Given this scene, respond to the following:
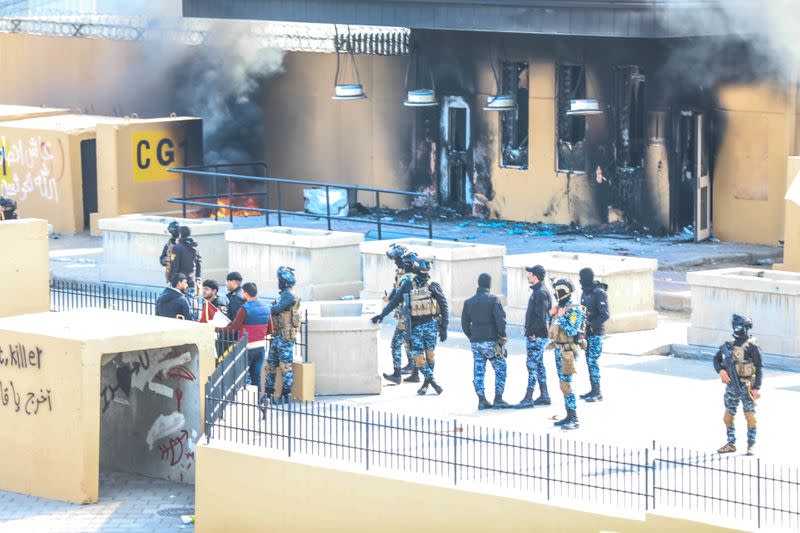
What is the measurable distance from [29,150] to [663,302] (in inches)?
491

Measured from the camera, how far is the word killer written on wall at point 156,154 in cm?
3097

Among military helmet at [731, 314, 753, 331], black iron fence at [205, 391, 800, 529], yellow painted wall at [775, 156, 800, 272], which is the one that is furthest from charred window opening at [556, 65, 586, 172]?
military helmet at [731, 314, 753, 331]

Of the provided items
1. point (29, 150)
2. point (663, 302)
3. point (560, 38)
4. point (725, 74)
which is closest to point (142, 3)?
point (29, 150)

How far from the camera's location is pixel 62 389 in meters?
17.6

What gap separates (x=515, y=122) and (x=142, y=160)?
6168 millimetres

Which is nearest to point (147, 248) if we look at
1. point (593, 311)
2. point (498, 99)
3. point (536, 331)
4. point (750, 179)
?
point (498, 99)

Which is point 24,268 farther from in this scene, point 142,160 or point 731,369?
point 142,160

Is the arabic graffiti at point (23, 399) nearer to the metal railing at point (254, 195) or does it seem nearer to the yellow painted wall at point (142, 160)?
the metal railing at point (254, 195)

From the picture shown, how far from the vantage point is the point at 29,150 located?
31688 mm

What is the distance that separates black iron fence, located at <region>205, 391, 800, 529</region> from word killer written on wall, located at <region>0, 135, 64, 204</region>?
1483 cm

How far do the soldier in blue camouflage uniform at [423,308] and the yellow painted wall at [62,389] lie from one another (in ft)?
6.85

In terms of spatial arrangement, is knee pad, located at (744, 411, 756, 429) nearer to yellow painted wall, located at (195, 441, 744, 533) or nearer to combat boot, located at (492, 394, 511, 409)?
yellow painted wall, located at (195, 441, 744, 533)

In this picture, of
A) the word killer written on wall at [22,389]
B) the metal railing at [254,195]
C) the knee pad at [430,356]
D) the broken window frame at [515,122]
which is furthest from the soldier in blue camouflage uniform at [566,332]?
the broken window frame at [515,122]

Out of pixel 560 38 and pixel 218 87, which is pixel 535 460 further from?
pixel 218 87
